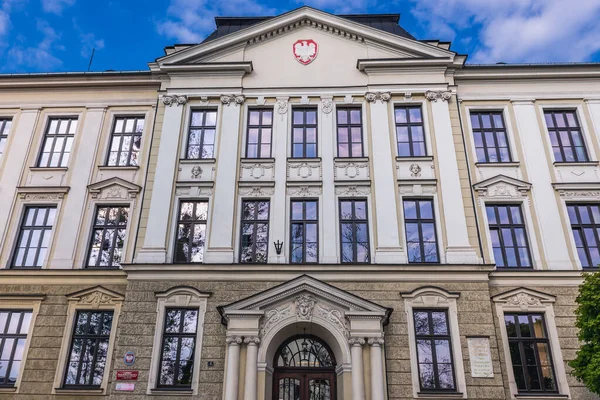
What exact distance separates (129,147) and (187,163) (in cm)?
268

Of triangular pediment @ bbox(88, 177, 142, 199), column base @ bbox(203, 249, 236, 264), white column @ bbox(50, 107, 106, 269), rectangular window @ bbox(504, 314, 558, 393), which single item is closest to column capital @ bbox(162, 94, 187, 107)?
white column @ bbox(50, 107, 106, 269)

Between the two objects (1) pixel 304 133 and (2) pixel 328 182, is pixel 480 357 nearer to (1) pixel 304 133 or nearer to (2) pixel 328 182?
(2) pixel 328 182

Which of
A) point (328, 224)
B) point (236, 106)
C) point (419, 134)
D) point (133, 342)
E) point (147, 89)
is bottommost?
point (133, 342)

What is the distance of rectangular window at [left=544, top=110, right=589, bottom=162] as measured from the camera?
1622 cm

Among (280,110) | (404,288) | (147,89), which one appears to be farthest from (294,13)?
(404,288)

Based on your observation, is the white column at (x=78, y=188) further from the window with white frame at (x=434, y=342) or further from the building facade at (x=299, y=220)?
the window with white frame at (x=434, y=342)

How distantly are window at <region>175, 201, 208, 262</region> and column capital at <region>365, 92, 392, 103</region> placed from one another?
22.6 feet

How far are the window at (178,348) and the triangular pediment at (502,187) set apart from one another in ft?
33.1

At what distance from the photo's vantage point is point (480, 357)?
1295 centimetres

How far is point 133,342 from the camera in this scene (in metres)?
13.5

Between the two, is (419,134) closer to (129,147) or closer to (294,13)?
(294,13)

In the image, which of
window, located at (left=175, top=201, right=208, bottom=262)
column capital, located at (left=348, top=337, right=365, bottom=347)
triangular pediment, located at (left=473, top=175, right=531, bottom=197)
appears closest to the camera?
column capital, located at (left=348, top=337, right=365, bottom=347)

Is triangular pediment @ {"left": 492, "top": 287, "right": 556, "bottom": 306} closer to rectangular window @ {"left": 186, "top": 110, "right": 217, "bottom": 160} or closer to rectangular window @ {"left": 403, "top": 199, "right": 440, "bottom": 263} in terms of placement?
rectangular window @ {"left": 403, "top": 199, "right": 440, "bottom": 263}

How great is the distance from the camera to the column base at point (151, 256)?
47.2 ft
